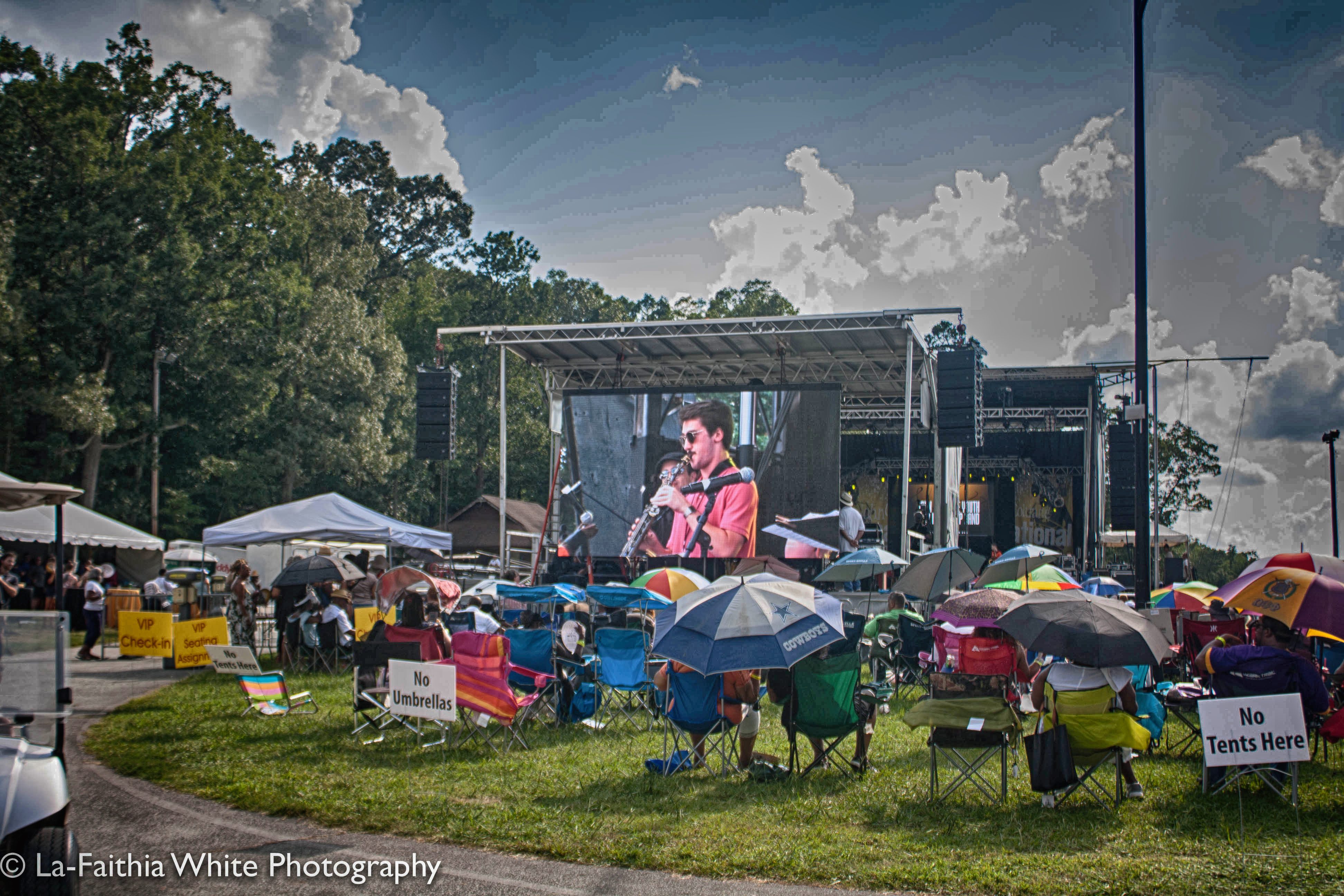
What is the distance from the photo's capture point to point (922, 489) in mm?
29438

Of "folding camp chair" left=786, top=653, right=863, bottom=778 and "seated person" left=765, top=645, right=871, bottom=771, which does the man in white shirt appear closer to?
"seated person" left=765, top=645, right=871, bottom=771

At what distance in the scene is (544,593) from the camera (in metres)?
11.5

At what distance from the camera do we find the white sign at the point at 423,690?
739cm

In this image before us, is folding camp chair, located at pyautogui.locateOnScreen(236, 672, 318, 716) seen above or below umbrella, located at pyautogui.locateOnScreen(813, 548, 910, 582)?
below

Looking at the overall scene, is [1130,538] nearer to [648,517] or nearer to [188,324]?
[648,517]

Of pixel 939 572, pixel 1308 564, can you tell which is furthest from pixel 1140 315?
pixel 939 572

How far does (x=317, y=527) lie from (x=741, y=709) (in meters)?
9.82

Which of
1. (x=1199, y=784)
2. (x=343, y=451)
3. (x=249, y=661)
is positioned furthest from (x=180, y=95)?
(x=1199, y=784)

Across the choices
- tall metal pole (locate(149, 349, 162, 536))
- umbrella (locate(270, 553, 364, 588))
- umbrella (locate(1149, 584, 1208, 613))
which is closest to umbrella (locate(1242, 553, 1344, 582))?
umbrella (locate(1149, 584, 1208, 613))

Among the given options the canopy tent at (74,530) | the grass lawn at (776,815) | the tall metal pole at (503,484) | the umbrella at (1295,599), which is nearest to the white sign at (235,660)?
the grass lawn at (776,815)

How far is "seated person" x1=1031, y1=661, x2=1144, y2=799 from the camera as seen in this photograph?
6215 mm

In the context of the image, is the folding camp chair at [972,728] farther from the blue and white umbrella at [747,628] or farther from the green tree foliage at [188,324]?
the green tree foliage at [188,324]

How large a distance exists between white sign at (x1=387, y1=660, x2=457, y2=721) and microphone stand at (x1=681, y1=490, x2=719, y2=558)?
451 inches

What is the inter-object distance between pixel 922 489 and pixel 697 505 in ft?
40.5
